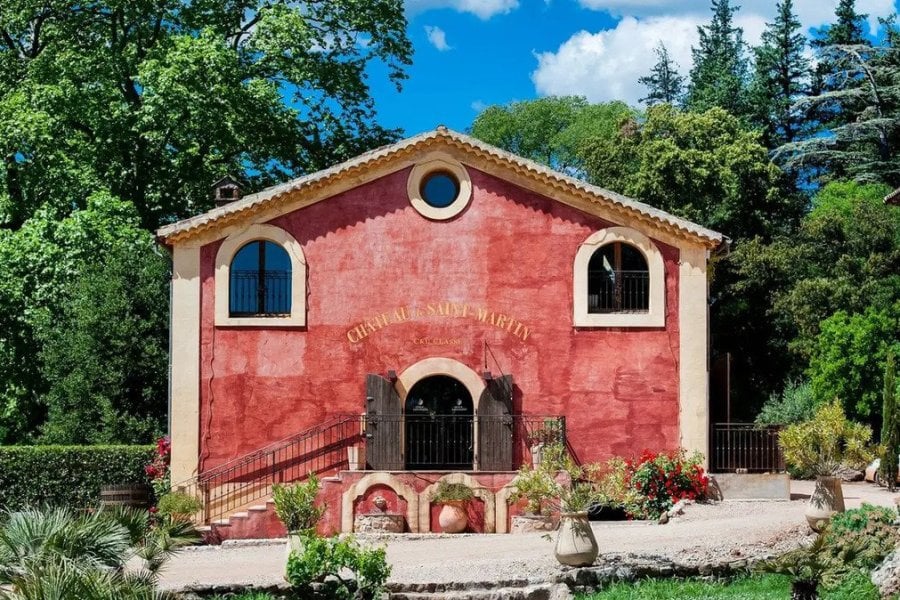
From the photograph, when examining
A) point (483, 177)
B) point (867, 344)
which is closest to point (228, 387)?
point (483, 177)

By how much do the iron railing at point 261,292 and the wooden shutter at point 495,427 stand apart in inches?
186

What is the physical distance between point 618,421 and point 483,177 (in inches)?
238

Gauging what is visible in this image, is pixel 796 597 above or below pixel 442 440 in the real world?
below

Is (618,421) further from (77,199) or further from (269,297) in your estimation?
(77,199)

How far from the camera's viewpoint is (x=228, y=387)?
28797 mm

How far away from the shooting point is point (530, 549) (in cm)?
2320

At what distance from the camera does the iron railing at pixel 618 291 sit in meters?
29.3

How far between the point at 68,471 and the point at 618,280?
1302 centimetres

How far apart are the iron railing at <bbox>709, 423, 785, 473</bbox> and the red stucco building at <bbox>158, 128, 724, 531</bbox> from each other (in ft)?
2.11

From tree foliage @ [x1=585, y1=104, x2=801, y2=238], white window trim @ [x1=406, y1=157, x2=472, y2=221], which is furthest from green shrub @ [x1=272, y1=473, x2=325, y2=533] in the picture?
tree foliage @ [x1=585, y1=104, x2=801, y2=238]

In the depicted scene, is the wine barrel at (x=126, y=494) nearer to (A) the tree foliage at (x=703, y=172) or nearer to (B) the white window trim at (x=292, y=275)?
(B) the white window trim at (x=292, y=275)

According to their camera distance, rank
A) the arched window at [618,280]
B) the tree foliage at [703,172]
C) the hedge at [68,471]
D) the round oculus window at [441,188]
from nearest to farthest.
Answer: the arched window at [618,280]
the round oculus window at [441,188]
the hedge at [68,471]
the tree foliage at [703,172]

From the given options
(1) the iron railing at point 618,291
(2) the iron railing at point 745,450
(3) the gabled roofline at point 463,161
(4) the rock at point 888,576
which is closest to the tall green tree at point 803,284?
(2) the iron railing at point 745,450

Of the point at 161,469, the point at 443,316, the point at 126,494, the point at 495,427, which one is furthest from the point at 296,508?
the point at 443,316
